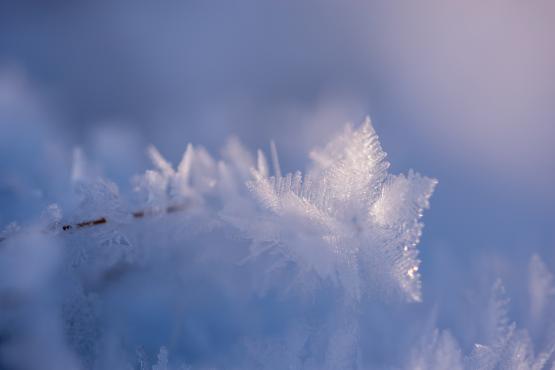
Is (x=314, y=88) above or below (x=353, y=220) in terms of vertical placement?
above

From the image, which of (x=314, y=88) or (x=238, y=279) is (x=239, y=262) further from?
(x=314, y=88)

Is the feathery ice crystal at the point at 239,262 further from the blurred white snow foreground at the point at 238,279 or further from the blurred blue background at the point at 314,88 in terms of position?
the blurred blue background at the point at 314,88

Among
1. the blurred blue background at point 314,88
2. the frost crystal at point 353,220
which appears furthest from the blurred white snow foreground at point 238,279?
the blurred blue background at point 314,88

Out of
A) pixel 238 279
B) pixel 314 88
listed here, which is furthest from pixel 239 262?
pixel 314 88

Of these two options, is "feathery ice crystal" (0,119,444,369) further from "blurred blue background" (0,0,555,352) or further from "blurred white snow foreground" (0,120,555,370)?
"blurred blue background" (0,0,555,352)

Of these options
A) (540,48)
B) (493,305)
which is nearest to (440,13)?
(540,48)

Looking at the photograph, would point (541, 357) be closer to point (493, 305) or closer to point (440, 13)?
point (493, 305)
